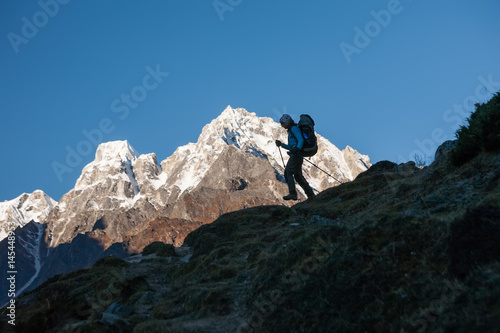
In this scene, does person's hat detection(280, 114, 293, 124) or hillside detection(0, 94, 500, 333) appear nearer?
hillside detection(0, 94, 500, 333)

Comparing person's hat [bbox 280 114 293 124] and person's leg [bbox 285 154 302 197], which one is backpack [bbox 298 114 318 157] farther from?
person's hat [bbox 280 114 293 124]

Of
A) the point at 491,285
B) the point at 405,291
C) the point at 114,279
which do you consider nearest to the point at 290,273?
the point at 405,291

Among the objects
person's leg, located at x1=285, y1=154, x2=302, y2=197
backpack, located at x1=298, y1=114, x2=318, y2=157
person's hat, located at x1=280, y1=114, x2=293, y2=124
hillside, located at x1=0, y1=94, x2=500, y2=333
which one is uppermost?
person's hat, located at x1=280, y1=114, x2=293, y2=124

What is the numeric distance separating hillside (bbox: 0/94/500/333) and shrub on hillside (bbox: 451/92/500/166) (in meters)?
0.04

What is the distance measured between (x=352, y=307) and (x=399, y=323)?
24.1 inches

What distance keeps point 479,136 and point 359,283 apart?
4.47m

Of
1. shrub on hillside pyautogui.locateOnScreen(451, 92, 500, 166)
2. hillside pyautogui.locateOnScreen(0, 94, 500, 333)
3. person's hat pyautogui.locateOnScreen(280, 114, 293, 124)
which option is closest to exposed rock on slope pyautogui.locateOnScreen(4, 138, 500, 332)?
hillside pyautogui.locateOnScreen(0, 94, 500, 333)

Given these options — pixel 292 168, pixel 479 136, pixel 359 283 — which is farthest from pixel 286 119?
pixel 359 283

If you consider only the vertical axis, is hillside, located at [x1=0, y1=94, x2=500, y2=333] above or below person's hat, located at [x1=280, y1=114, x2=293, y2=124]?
below

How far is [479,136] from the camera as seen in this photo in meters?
7.38

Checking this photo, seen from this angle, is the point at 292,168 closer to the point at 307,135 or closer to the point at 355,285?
the point at 307,135

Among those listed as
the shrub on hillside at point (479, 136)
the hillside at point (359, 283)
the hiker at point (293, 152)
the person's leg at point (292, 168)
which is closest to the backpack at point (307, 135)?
the hiker at point (293, 152)

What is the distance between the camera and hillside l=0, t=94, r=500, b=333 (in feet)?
13.3

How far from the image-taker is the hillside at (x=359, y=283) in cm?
404
